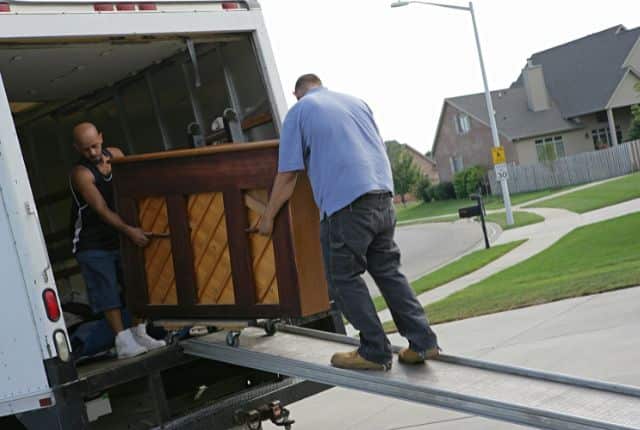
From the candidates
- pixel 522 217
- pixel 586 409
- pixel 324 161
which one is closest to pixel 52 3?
pixel 324 161

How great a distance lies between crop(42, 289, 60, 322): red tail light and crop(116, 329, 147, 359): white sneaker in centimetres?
95

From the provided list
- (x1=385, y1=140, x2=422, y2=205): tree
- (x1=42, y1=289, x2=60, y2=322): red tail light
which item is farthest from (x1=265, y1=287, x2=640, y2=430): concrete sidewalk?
(x1=385, y1=140, x2=422, y2=205): tree

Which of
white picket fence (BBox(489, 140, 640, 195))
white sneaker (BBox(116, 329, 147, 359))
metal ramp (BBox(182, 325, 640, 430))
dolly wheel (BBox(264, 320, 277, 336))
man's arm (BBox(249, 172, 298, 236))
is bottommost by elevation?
white picket fence (BBox(489, 140, 640, 195))

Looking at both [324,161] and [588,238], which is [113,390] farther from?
[588,238]

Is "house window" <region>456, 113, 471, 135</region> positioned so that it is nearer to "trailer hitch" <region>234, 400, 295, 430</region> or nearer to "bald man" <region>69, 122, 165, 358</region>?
"bald man" <region>69, 122, 165, 358</region>

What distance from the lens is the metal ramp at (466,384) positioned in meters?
4.52

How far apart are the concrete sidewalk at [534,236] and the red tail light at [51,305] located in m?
9.60

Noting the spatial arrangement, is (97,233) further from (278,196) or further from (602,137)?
(602,137)

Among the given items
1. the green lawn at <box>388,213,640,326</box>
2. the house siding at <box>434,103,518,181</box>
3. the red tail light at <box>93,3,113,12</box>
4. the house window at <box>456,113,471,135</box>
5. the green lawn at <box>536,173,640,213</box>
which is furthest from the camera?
the house window at <box>456,113,471,135</box>

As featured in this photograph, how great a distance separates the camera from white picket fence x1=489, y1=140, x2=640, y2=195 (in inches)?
2024

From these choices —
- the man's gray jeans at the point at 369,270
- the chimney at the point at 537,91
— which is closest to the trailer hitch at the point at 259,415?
the man's gray jeans at the point at 369,270

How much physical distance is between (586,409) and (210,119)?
381 cm

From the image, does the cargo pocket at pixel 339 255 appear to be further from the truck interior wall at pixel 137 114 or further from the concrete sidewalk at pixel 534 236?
the concrete sidewalk at pixel 534 236

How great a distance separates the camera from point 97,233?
653 centimetres
